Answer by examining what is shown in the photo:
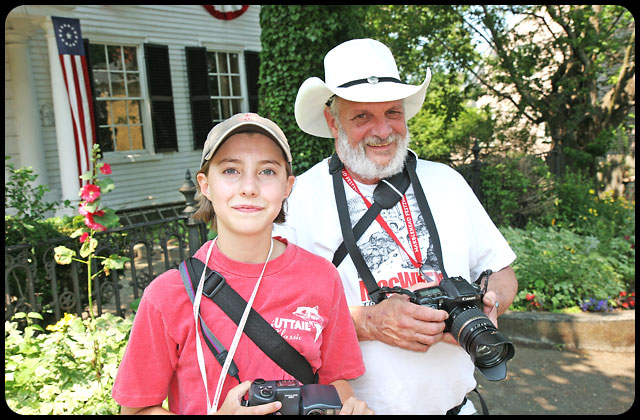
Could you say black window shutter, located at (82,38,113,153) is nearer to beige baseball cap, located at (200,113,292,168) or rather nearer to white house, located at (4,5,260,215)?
white house, located at (4,5,260,215)

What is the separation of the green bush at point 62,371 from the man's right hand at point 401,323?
5.63 feet

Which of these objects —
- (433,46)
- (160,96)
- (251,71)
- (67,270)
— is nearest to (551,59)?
(433,46)

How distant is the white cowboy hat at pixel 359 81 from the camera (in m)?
2.03

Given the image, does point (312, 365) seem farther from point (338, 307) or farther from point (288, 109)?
point (288, 109)

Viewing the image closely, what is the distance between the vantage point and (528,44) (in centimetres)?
783

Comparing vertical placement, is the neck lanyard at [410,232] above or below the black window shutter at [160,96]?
below

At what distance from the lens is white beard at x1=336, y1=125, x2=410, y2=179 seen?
2.04m

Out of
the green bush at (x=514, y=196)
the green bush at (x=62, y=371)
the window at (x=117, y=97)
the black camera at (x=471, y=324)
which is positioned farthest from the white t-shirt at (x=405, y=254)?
the window at (x=117, y=97)

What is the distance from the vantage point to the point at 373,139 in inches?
81.7

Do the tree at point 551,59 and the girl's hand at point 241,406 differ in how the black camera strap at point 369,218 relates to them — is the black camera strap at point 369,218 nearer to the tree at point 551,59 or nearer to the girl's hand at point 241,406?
the girl's hand at point 241,406

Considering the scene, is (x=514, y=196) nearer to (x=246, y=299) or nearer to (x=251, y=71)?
(x=246, y=299)

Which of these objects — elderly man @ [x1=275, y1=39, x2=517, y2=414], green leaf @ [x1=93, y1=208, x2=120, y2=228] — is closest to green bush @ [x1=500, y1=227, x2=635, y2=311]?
elderly man @ [x1=275, y1=39, x2=517, y2=414]

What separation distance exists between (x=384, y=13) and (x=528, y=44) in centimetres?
260

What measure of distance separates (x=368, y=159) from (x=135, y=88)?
8538 millimetres
